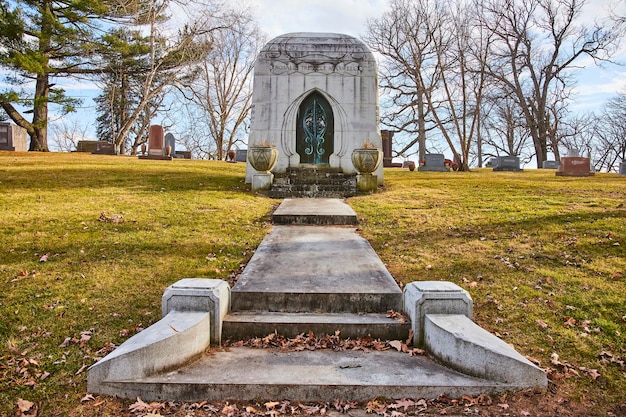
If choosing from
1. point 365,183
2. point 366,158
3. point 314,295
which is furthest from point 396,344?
point 365,183

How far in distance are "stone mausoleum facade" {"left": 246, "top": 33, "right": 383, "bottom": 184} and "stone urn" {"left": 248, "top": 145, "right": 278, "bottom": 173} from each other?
4.10ft

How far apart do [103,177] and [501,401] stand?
40.8 feet

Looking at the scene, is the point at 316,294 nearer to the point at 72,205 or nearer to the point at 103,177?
the point at 72,205

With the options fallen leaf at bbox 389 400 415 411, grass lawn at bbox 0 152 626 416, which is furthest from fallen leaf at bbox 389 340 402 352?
grass lawn at bbox 0 152 626 416

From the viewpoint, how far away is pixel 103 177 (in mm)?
12781

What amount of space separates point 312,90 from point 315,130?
1.28 metres

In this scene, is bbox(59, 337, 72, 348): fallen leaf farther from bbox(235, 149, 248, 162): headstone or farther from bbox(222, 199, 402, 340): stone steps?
bbox(235, 149, 248, 162): headstone

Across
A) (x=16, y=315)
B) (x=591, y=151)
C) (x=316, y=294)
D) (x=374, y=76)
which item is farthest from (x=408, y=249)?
(x=591, y=151)

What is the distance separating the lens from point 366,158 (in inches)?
458

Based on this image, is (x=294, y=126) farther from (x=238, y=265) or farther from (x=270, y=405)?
(x=270, y=405)

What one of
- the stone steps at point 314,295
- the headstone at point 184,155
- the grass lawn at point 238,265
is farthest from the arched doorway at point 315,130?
the headstone at point 184,155

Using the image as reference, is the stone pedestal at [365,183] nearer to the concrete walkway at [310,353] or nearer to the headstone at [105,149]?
the concrete walkway at [310,353]

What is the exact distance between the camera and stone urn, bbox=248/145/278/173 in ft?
38.1

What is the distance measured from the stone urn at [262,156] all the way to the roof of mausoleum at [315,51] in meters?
3.24
